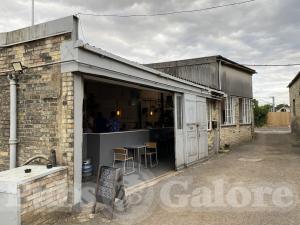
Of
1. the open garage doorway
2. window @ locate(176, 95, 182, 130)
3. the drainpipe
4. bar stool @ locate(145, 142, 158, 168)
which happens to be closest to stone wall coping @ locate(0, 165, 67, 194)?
the drainpipe

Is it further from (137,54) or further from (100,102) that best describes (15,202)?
(137,54)

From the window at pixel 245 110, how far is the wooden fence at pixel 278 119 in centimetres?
2206

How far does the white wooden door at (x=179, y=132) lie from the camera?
9.33 m

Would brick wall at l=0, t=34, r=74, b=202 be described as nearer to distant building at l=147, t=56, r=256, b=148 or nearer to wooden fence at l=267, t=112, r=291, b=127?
distant building at l=147, t=56, r=256, b=148

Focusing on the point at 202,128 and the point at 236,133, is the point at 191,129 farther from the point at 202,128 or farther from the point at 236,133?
the point at 236,133

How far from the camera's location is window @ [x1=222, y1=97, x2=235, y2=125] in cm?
1609

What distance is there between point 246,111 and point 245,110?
198 mm

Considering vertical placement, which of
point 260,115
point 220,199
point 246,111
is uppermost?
point 260,115

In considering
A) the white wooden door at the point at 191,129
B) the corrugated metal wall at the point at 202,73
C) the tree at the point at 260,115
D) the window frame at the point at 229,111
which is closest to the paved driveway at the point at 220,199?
the white wooden door at the point at 191,129

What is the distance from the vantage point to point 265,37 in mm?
15828

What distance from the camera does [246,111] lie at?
19562 millimetres

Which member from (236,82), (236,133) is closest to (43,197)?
(236,133)

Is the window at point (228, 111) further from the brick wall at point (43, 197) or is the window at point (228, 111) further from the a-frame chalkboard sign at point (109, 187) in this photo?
the brick wall at point (43, 197)

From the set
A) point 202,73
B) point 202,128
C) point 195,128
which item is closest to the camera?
point 195,128
